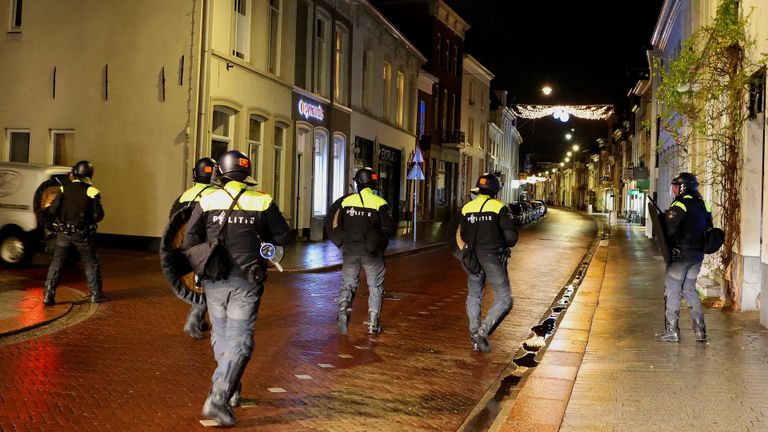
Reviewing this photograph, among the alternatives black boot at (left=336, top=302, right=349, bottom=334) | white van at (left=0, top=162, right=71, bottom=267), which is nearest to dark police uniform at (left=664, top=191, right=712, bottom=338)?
black boot at (left=336, top=302, right=349, bottom=334)

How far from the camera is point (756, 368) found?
721 centimetres

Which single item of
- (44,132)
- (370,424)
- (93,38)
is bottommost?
(370,424)

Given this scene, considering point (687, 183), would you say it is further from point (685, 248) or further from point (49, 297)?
point (49, 297)

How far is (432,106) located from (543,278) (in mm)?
26592

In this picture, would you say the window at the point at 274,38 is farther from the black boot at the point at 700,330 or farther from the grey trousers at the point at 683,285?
the black boot at the point at 700,330

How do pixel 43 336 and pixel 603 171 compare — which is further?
pixel 603 171

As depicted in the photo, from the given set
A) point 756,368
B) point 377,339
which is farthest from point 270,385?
point 756,368

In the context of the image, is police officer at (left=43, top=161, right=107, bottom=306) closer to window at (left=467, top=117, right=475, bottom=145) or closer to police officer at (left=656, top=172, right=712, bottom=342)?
→ police officer at (left=656, top=172, right=712, bottom=342)

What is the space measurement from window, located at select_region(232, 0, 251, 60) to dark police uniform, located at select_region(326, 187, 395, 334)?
11.9 meters

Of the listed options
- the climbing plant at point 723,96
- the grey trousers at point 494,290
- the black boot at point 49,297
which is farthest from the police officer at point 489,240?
the black boot at point 49,297

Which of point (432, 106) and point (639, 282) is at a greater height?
point (432, 106)

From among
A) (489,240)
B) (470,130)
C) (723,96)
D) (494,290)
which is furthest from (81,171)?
(470,130)

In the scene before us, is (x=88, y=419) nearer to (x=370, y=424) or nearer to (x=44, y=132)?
(x=370, y=424)

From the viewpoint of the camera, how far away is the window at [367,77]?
96.3 feet
